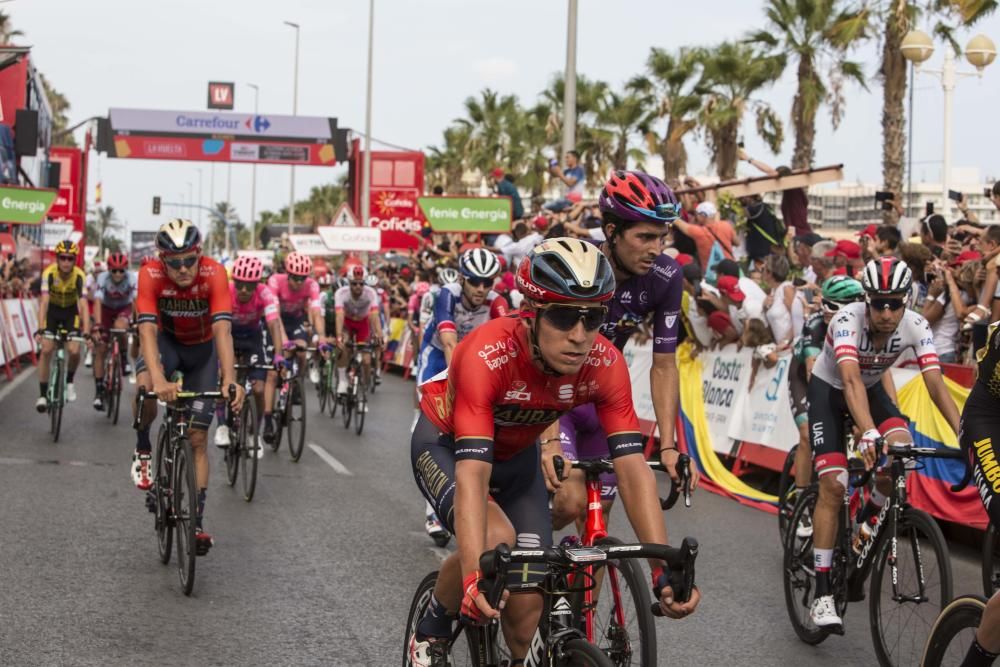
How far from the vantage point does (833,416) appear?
A: 7191 millimetres

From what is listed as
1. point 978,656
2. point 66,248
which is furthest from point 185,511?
point 66,248

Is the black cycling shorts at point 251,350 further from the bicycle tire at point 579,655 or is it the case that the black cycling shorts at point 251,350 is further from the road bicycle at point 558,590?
the bicycle tire at point 579,655

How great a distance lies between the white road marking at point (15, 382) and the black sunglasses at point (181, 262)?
39.6 ft

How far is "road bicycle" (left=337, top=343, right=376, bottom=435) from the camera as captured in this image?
16656mm

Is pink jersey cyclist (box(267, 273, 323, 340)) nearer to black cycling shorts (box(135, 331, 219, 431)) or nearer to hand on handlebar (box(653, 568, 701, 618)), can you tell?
black cycling shorts (box(135, 331, 219, 431))

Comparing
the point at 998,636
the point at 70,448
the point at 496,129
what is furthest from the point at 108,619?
the point at 496,129

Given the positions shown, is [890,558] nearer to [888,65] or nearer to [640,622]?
[640,622]

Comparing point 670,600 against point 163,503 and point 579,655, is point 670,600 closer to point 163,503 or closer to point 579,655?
point 579,655

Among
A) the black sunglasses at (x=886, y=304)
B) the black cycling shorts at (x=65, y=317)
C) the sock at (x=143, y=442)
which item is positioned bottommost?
the sock at (x=143, y=442)

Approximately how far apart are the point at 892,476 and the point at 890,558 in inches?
15.0

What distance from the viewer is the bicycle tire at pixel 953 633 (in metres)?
4.45

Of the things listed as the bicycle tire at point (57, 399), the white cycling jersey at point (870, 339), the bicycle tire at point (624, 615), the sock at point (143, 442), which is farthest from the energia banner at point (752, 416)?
the bicycle tire at point (57, 399)

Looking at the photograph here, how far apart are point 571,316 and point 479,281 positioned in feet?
18.2

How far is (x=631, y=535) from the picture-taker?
9.65 metres
